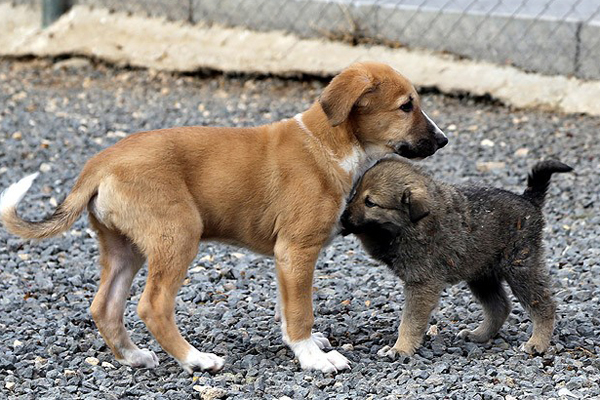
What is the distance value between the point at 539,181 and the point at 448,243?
0.59 meters

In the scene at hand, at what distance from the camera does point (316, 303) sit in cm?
571

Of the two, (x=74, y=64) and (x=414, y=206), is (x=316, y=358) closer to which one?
(x=414, y=206)

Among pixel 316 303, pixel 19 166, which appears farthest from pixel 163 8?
pixel 316 303

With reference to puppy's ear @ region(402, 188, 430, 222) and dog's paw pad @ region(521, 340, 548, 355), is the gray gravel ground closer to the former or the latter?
dog's paw pad @ region(521, 340, 548, 355)

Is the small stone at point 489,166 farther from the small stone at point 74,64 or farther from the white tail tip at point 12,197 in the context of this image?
the small stone at point 74,64

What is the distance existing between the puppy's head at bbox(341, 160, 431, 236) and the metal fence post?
712 centimetres

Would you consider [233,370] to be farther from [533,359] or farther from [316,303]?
[533,359]

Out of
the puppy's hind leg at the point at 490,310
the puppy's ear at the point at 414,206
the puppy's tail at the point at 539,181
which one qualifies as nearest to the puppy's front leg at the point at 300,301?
the puppy's ear at the point at 414,206

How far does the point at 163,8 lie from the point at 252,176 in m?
6.36

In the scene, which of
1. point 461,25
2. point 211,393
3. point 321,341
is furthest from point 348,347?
point 461,25

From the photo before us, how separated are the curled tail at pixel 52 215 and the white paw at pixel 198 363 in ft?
2.69

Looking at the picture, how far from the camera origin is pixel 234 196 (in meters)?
4.88

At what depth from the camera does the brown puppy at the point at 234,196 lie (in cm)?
464

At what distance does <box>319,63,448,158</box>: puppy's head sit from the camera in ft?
16.3
